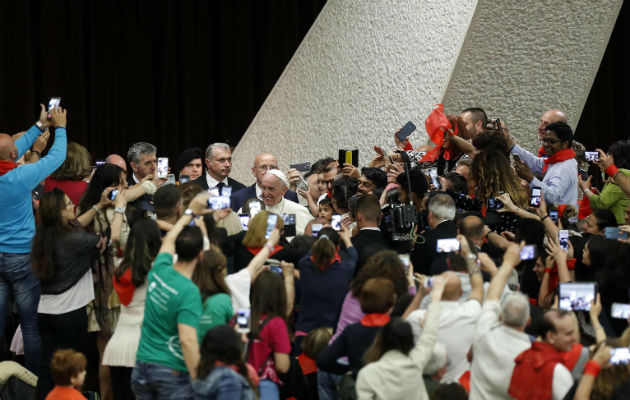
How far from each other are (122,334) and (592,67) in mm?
4494

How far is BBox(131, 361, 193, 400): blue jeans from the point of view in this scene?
3.91 metres

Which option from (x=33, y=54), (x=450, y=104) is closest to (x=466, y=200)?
(x=450, y=104)

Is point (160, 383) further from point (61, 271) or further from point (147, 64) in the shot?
point (147, 64)

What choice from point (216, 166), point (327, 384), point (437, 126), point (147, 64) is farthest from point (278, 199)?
point (147, 64)

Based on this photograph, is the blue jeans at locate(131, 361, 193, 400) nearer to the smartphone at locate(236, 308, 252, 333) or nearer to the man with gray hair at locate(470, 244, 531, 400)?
the smartphone at locate(236, 308, 252, 333)

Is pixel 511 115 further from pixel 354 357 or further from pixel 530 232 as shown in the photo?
pixel 354 357

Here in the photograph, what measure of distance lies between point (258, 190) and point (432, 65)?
1.70 meters

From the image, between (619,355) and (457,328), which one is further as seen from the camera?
(457,328)

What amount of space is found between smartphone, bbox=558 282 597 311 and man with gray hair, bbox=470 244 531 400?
0.60 ft

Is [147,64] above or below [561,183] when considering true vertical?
above

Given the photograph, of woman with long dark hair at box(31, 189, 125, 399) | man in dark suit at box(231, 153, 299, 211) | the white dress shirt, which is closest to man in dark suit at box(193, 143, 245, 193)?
man in dark suit at box(231, 153, 299, 211)

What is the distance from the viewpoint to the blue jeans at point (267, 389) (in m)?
4.21

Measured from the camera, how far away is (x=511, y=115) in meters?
7.22

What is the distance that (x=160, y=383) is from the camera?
3.92m
